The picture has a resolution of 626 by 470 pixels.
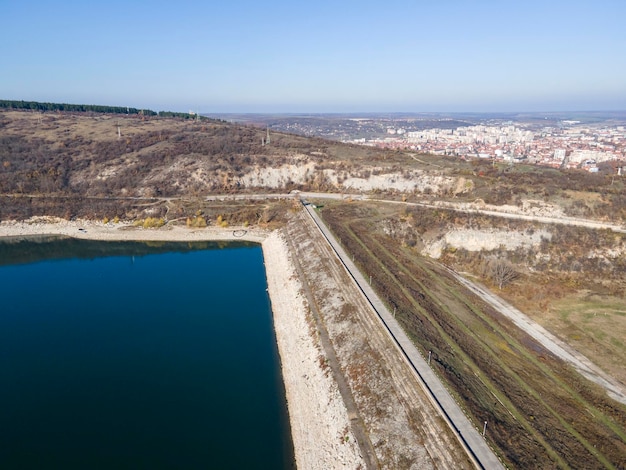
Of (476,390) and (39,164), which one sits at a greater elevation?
(39,164)

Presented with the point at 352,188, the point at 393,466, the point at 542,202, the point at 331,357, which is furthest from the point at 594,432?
the point at 352,188

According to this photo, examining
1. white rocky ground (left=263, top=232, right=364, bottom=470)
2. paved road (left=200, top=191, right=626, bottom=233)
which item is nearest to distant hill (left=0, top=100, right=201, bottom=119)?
paved road (left=200, top=191, right=626, bottom=233)

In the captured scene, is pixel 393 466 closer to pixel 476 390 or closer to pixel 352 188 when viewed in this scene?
pixel 476 390

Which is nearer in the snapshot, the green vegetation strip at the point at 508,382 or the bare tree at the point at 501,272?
the green vegetation strip at the point at 508,382

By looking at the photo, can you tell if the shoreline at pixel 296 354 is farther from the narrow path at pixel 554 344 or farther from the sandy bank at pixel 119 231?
the narrow path at pixel 554 344

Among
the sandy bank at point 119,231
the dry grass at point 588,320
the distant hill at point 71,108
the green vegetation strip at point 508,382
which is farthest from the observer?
the distant hill at point 71,108

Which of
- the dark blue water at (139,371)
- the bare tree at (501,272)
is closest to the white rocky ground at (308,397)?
the dark blue water at (139,371)
